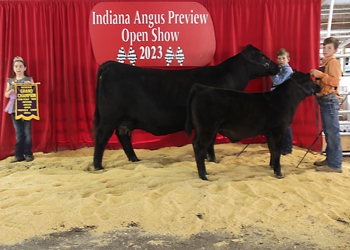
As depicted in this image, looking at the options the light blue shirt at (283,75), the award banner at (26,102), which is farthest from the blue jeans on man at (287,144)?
the award banner at (26,102)

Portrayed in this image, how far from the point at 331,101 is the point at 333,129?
1.05 ft

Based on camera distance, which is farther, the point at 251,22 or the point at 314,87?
the point at 251,22

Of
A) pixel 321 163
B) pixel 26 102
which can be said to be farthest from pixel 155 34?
pixel 321 163

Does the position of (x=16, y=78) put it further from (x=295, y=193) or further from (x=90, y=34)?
(x=295, y=193)

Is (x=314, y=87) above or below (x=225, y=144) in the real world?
above

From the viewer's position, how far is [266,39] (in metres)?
4.24

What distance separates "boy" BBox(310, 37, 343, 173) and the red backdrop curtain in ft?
3.85

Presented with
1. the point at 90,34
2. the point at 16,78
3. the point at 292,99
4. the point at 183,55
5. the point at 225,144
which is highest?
the point at 90,34

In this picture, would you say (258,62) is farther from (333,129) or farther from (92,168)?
(92,168)

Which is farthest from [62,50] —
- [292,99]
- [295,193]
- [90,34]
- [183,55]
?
[295,193]

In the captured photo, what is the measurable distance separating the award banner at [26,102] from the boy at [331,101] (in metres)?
3.67

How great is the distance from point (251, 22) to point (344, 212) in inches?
129

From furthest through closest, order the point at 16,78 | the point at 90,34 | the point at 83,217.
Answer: the point at 90,34 < the point at 16,78 < the point at 83,217

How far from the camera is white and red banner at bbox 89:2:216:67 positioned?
165 inches
